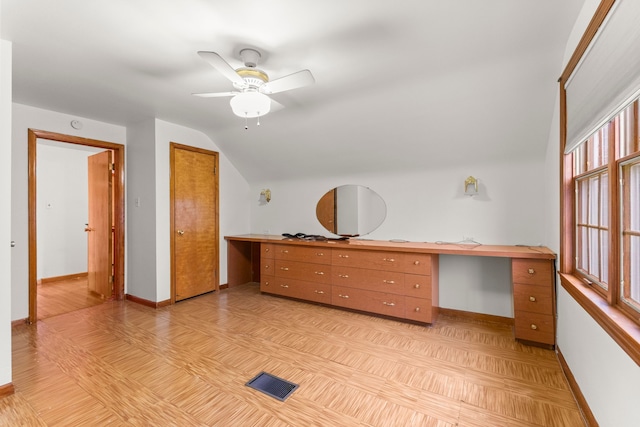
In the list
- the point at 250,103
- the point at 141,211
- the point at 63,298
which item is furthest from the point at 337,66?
the point at 63,298

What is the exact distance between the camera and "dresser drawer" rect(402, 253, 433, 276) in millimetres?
2984

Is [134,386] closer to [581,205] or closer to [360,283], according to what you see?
[360,283]

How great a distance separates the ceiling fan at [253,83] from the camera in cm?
188

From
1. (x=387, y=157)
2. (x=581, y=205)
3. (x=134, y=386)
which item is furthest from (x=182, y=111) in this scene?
(x=581, y=205)

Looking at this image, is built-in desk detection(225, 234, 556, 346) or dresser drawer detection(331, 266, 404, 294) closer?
built-in desk detection(225, 234, 556, 346)

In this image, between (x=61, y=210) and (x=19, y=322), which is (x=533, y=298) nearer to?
(x=19, y=322)

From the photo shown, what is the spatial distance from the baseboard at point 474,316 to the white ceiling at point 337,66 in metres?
1.68

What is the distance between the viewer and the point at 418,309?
118 inches

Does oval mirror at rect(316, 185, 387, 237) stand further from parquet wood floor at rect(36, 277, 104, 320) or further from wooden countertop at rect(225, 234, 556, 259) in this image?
parquet wood floor at rect(36, 277, 104, 320)

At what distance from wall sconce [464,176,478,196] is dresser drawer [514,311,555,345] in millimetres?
1276

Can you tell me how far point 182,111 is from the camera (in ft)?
10.9

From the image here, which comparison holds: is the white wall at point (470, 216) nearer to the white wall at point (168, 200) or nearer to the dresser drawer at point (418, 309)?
the dresser drawer at point (418, 309)

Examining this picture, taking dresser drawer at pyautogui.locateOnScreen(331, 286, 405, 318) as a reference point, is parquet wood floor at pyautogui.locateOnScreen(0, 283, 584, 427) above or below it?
below

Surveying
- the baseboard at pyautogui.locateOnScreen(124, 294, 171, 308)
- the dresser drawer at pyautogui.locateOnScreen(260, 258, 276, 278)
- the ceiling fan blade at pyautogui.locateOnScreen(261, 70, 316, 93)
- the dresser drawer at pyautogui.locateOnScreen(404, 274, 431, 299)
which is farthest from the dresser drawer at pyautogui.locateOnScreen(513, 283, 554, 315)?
the baseboard at pyautogui.locateOnScreen(124, 294, 171, 308)
